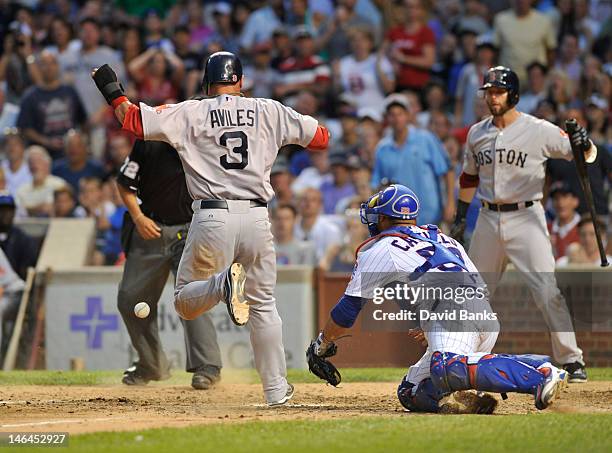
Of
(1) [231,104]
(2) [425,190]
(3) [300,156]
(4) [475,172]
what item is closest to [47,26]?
(3) [300,156]

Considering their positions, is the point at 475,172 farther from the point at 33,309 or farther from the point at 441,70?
the point at 441,70

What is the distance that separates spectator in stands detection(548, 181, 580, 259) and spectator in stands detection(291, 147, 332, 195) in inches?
138

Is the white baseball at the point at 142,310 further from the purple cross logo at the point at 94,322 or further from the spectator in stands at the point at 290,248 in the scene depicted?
the spectator in stands at the point at 290,248

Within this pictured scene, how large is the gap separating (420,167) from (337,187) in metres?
1.99

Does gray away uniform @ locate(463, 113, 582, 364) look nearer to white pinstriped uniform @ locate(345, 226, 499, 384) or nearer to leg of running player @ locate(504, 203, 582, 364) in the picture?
leg of running player @ locate(504, 203, 582, 364)

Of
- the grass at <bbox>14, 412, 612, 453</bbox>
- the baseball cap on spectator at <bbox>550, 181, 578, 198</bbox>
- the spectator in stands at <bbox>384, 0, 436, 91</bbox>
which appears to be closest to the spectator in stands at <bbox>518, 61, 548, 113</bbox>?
the spectator in stands at <bbox>384, 0, 436, 91</bbox>

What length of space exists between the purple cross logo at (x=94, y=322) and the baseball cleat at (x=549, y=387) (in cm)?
750

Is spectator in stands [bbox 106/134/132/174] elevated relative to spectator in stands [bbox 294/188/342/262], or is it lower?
elevated

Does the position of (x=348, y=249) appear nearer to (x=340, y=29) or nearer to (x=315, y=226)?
(x=315, y=226)

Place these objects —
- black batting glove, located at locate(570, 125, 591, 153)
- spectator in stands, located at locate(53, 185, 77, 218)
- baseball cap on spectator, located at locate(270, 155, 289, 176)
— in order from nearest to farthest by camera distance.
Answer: black batting glove, located at locate(570, 125, 591, 153) → spectator in stands, located at locate(53, 185, 77, 218) → baseball cap on spectator, located at locate(270, 155, 289, 176)

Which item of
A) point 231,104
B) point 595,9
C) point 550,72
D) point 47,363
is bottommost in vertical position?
point 47,363

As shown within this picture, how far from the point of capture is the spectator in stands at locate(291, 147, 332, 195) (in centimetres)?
1662

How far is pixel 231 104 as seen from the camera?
→ 819cm

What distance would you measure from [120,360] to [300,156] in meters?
4.86
